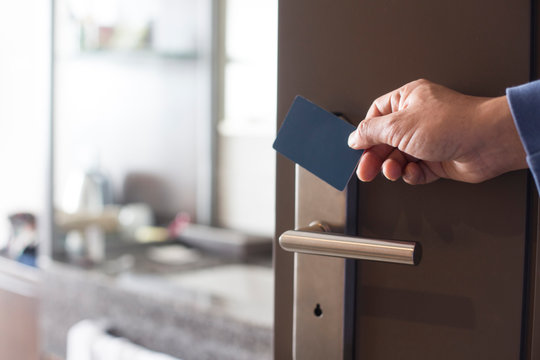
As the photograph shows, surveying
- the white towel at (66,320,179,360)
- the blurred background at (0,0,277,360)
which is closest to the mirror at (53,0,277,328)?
the blurred background at (0,0,277,360)

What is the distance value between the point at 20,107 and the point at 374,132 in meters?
2.00

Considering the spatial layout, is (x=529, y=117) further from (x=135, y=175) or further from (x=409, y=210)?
(x=135, y=175)

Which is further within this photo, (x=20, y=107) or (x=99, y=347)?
(x=20, y=107)

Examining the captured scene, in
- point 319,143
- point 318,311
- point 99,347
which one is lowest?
point 99,347

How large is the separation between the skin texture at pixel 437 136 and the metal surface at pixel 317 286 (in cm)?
5

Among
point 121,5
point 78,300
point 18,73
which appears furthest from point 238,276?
point 18,73

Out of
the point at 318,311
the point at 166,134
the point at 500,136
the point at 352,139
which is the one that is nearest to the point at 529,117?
the point at 500,136

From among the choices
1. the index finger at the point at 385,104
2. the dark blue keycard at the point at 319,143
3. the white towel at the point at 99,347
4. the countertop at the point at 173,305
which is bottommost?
the white towel at the point at 99,347

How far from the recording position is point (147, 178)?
192 centimetres

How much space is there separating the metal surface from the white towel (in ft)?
1.95

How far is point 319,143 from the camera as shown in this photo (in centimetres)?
46

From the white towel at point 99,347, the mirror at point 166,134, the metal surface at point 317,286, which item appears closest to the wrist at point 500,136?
the metal surface at point 317,286

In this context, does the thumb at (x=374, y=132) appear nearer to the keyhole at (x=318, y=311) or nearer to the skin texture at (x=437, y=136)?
the skin texture at (x=437, y=136)

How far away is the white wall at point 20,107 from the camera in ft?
6.75
